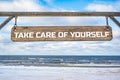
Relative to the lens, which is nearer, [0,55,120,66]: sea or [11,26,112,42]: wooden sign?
[11,26,112,42]: wooden sign

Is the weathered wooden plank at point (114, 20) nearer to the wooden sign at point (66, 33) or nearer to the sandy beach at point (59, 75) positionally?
the wooden sign at point (66, 33)

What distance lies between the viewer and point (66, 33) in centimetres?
602

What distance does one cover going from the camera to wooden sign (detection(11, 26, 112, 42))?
6008 millimetres

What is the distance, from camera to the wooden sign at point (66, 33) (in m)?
6.01

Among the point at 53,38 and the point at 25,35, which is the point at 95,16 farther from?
the point at 25,35

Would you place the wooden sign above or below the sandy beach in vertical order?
above

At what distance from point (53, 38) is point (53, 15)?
0.49 meters

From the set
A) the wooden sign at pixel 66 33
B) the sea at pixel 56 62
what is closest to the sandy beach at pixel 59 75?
the wooden sign at pixel 66 33

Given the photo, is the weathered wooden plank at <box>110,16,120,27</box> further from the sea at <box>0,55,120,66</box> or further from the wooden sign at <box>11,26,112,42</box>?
the sea at <box>0,55,120,66</box>

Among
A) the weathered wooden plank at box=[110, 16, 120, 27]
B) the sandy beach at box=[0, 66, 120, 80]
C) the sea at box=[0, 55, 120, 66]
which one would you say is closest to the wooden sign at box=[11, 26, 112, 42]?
the weathered wooden plank at box=[110, 16, 120, 27]

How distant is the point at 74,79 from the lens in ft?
47.5

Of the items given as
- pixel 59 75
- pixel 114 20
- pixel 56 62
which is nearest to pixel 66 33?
pixel 114 20

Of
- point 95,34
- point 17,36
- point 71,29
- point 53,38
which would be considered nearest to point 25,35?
point 17,36

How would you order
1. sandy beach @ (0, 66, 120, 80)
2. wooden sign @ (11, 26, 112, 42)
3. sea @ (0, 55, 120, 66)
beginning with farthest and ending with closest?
sea @ (0, 55, 120, 66) → sandy beach @ (0, 66, 120, 80) → wooden sign @ (11, 26, 112, 42)
